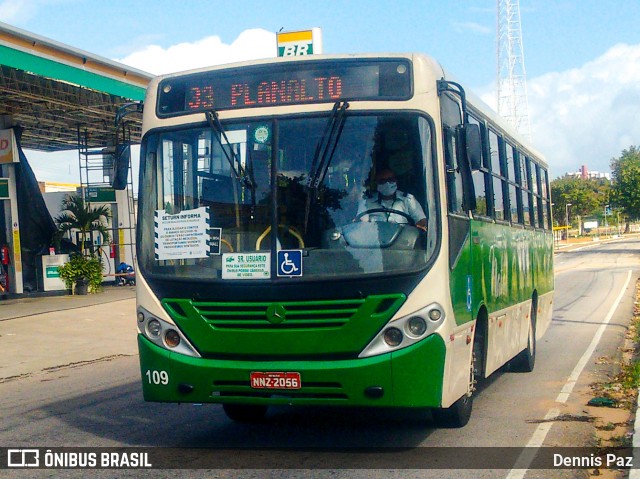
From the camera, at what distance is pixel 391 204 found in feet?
22.4

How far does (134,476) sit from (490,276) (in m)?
4.18

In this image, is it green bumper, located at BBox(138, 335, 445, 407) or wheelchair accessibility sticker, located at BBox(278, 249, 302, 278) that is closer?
green bumper, located at BBox(138, 335, 445, 407)

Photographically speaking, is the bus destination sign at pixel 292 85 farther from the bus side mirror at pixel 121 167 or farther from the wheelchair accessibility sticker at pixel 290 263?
the wheelchair accessibility sticker at pixel 290 263

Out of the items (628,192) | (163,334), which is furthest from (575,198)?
(163,334)

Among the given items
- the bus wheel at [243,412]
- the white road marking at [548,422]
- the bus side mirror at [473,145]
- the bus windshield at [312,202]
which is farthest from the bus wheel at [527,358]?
the bus windshield at [312,202]

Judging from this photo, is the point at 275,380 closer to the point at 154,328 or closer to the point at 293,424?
the point at 154,328

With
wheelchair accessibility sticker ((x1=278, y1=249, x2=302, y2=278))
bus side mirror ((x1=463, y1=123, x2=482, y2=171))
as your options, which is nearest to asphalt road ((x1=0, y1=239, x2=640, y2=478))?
wheelchair accessibility sticker ((x1=278, y1=249, x2=302, y2=278))

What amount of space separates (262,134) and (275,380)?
1.91 metres

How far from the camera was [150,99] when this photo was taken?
7.59m

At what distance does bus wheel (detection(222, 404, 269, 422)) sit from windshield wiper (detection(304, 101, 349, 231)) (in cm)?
249

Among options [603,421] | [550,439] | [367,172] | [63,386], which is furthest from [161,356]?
[63,386]

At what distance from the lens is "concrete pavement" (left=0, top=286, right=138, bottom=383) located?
15.2m

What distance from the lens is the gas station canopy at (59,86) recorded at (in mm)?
22016

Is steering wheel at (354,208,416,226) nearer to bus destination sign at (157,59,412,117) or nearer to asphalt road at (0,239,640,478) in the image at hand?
bus destination sign at (157,59,412,117)
